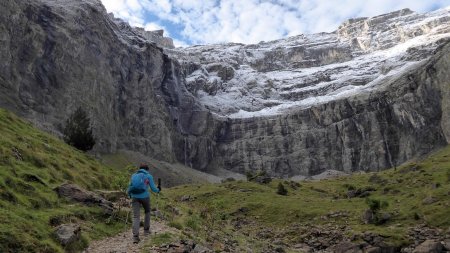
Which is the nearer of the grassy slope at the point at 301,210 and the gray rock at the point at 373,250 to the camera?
the grassy slope at the point at 301,210

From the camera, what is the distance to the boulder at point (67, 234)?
17.1m

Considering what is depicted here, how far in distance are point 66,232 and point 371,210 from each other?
4734 centimetres

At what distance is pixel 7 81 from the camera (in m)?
174

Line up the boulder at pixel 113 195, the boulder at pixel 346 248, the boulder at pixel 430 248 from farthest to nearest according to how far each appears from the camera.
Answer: the boulder at pixel 346 248 < the boulder at pixel 430 248 < the boulder at pixel 113 195

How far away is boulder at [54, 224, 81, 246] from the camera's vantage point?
17.1m

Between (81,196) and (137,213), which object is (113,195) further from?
(137,213)

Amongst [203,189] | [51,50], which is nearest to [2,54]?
[51,50]

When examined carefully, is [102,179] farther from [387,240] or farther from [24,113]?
[24,113]

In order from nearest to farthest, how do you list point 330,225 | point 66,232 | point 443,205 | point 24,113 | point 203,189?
point 66,232
point 443,205
point 330,225
point 203,189
point 24,113

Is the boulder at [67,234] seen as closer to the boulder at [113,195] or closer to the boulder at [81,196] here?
the boulder at [81,196]

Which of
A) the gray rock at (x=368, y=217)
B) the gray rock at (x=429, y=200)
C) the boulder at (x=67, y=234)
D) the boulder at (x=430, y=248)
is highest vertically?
the gray rock at (x=429, y=200)

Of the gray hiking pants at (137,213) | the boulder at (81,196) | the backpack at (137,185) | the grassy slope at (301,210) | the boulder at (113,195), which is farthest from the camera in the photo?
the grassy slope at (301,210)

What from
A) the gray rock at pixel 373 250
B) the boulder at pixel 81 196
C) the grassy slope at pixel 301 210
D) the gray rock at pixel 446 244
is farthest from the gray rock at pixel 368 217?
the boulder at pixel 81 196

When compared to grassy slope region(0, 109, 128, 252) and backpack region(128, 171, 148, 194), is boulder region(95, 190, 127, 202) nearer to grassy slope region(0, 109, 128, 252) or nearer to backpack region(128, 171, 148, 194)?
grassy slope region(0, 109, 128, 252)
